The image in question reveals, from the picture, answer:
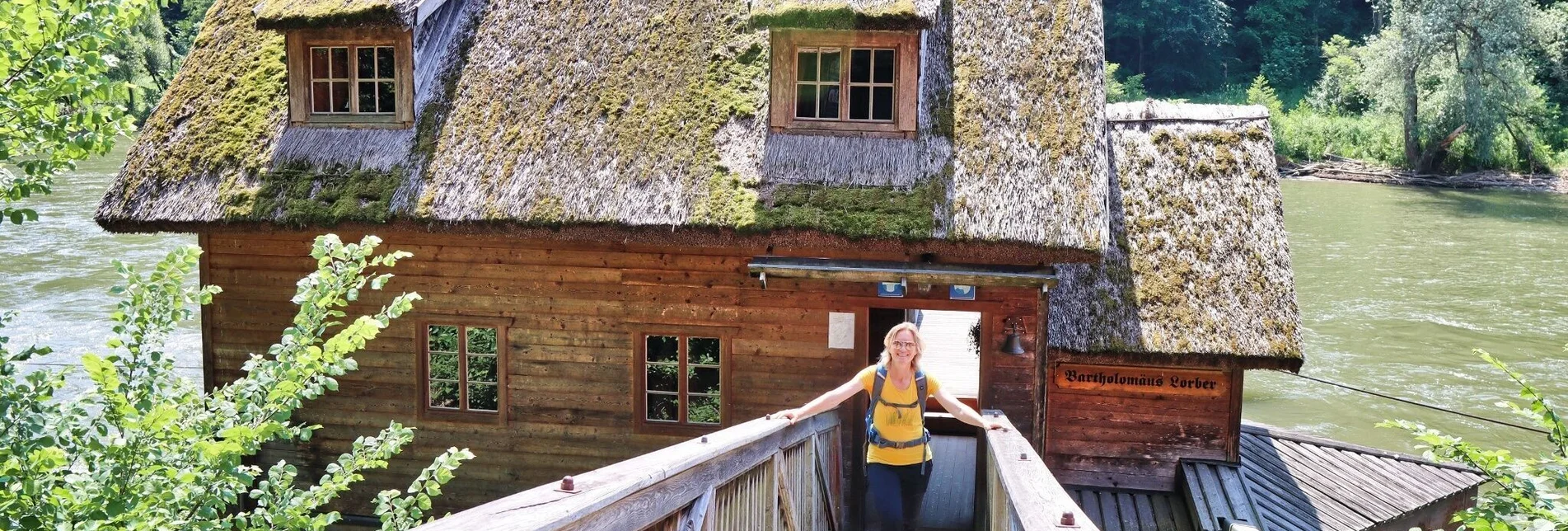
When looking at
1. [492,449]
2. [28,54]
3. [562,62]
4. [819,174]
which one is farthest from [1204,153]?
[28,54]

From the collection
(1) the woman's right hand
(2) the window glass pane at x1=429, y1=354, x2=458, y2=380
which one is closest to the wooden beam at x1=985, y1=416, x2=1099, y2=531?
(1) the woman's right hand

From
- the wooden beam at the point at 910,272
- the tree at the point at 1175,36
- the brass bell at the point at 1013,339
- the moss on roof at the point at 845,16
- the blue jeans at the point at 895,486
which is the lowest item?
the blue jeans at the point at 895,486

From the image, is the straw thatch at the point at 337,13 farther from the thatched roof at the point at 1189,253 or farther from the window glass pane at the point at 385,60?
the thatched roof at the point at 1189,253

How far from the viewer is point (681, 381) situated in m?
10.7

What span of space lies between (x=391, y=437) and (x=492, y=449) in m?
4.75

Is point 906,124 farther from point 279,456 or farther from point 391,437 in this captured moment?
point 279,456

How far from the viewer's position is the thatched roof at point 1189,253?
36.6 feet

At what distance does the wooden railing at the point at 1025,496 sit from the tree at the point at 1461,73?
133ft

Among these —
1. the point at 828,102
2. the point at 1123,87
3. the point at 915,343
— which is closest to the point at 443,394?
the point at 828,102

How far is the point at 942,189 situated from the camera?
1011cm

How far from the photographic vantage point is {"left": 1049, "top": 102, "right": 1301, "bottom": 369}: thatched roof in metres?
11.1

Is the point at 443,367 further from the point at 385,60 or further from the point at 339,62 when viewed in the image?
the point at 339,62

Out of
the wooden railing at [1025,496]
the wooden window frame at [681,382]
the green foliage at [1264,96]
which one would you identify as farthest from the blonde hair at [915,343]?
the green foliage at [1264,96]

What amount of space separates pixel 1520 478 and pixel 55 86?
713cm
